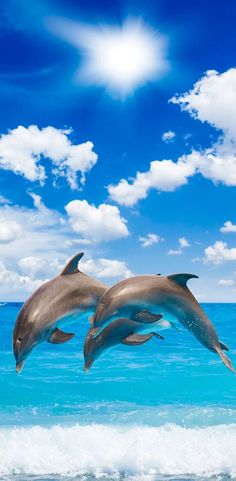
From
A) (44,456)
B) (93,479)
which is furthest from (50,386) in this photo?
(93,479)

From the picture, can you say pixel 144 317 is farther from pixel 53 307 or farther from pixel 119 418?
pixel 119 418

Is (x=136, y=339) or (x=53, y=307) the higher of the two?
(x=53, y=307)

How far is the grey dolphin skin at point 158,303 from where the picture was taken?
432cm

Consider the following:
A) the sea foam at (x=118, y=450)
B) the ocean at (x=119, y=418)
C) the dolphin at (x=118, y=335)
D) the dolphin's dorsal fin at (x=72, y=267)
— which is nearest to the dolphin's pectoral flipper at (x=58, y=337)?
the dolphin at (x=118, y=335)

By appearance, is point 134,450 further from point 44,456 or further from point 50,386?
point 50,386

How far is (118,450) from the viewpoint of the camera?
18.7 m

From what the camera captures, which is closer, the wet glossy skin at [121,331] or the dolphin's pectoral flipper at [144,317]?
the dolphin's pectoral flipper at [144,317]

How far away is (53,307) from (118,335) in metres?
0.93

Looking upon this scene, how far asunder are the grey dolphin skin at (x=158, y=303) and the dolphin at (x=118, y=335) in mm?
181

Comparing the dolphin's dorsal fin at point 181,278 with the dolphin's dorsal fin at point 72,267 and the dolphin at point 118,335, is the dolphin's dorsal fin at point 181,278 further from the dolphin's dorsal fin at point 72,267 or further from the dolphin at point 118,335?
the dolphin's dorsal fin at point 72,267

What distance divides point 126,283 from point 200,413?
22.7 meters

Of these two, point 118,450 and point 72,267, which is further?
point 118,450

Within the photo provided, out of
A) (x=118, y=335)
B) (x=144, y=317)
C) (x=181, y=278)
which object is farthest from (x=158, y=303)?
(x=118, y=335)

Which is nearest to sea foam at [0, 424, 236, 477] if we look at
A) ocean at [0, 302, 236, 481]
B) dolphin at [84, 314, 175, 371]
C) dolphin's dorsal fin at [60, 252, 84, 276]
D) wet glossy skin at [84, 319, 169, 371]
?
ocean at [0, 302, 236, 481]
